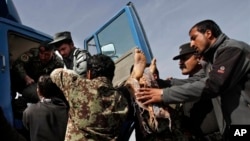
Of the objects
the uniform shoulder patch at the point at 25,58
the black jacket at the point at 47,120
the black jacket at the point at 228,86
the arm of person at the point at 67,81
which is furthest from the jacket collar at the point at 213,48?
the uniform shoulder patch at the point at 25,58

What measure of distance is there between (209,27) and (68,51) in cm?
176

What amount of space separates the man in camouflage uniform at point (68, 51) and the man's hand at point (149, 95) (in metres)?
1.03

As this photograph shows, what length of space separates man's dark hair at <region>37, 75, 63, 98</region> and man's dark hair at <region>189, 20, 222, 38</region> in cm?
145

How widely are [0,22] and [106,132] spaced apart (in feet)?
6.05

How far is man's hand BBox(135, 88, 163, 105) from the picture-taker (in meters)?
2.84

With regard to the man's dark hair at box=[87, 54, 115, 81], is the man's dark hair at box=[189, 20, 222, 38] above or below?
above

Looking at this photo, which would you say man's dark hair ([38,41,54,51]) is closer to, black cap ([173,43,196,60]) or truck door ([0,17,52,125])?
truck door ([0,17,52,125])

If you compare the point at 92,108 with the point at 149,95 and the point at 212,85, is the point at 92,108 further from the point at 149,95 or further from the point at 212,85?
the point at 212,85


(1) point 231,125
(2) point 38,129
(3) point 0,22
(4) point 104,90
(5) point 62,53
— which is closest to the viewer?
(1) point 231,125

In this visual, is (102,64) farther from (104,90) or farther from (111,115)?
(111,115)

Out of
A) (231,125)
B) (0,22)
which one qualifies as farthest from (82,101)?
(0,22)

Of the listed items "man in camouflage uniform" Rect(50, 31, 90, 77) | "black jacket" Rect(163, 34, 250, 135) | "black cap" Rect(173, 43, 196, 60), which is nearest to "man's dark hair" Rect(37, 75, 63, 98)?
"man in camouflage uniform" Rect(50, 31, 90, 77)

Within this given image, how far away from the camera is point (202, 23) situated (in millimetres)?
3113

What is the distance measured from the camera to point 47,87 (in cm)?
337
